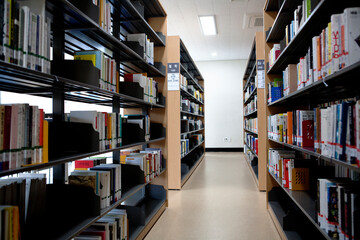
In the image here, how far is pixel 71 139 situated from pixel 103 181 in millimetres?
381

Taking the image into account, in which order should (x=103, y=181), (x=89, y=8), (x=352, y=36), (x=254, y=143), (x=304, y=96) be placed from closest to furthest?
(x=352, y=36) → (x=89, y=8) → (x=103, y=181) → (x=304, y=96) → (x=254, y=143)

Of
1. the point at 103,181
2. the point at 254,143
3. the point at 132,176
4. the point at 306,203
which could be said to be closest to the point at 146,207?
the point at 132,176

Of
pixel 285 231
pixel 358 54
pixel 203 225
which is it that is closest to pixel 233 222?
pixel 203 225

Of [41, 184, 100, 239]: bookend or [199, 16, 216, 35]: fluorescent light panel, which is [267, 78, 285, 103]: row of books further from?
[199, 16, 216, 35]: fluorescent light panel

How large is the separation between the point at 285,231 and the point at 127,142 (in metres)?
1.64

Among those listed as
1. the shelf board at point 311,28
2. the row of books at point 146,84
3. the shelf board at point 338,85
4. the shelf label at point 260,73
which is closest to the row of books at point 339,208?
the shelf board at point 338,85

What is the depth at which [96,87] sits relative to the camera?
1.52m

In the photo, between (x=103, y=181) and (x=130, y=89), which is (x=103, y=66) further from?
(x=103, y=181)

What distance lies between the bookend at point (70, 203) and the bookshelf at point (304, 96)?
1.33m

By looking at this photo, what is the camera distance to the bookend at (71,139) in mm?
1362

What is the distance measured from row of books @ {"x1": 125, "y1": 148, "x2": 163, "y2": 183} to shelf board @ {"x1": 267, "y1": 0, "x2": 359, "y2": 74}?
1671mm

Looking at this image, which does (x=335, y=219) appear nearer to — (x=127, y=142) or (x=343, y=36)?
(x=343, y=36)

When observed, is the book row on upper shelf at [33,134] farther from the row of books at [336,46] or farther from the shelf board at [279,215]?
the shelf board at [279,215]

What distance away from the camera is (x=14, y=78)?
47.0 inches
